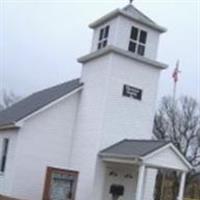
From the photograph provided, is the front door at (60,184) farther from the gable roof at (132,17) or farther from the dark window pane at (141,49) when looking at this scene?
the gable roof at (132,17)

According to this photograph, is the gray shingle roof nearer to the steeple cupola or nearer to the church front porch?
the church front porch

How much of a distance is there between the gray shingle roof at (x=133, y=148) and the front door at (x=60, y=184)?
2.11 meters

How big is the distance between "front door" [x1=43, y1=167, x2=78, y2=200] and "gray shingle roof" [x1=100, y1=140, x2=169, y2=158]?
6.92 feet

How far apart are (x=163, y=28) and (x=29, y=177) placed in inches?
407

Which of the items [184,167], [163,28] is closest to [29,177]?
[184,167]

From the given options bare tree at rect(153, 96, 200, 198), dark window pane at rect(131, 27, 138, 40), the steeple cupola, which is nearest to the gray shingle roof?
the steeple cupola

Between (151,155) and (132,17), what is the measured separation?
7.75 meters

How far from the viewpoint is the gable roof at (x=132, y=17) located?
1107 inches

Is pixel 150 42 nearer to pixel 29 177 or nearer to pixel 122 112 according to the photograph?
pixel 122 112

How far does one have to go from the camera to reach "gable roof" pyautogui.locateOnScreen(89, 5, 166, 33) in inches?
1107

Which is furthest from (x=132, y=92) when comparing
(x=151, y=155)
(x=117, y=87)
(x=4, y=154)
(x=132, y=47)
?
(x=4, y=154)

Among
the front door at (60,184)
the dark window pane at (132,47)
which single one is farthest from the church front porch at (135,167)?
the dark window pane at (132,47)

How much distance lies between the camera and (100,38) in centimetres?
2984

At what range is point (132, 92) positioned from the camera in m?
27.9
